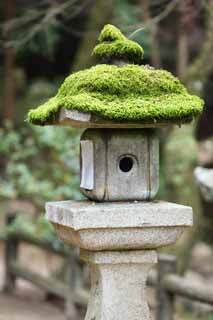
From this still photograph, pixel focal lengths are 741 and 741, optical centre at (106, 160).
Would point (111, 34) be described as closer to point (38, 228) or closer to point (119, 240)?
point (119, 240)

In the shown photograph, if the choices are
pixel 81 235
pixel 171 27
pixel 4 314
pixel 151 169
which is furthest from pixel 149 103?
pixel 171 27

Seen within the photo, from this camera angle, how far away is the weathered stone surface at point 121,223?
382 centimetres

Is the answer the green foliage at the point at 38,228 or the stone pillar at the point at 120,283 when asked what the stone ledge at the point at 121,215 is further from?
the green foliage at the point at 38,228

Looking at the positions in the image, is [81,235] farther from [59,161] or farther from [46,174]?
[46,174]

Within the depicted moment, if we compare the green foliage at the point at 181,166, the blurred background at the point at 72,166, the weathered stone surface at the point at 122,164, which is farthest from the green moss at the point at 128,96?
the green foliage at the point at 181,166

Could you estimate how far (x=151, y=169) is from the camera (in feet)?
13.4

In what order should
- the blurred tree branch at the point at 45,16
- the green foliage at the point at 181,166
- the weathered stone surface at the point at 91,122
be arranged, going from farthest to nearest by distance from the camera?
the green foliage at the point at 181,166, the blurred tree branch at the point at 45,16, the weathered stone surface at the point at 91,122

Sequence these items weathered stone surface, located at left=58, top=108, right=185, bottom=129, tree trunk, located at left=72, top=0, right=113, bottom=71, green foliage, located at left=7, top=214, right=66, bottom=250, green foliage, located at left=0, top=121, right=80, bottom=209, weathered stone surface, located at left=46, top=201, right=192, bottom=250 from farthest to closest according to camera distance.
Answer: tree trunk, located at left=72, top=0, right=113, bottom=71 < green foliage, located at left=7, top=214, right=66, bottom=250 < green foliage, located at left=0, top=121, right=80, bottom=209 < weathered stone surface, located at left=46, top=201, right=192, bottom=250 < weathered stone surface, located at left=58, top=108, right=185, bottom=129

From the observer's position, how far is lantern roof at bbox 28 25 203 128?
12.2 feet

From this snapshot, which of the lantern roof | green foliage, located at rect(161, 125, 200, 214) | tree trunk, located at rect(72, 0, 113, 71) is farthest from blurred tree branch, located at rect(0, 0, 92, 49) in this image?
the lantern roof

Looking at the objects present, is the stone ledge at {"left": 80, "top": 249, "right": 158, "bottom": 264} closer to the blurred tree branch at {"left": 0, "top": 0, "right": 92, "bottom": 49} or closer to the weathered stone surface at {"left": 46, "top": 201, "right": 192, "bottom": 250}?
the weathered stone surface at {"left": 46, "top": 201, "right": 192, "bottom": 250}

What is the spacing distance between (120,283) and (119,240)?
0.96 ft

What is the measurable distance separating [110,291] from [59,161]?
454 centimetres

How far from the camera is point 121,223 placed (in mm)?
3865
